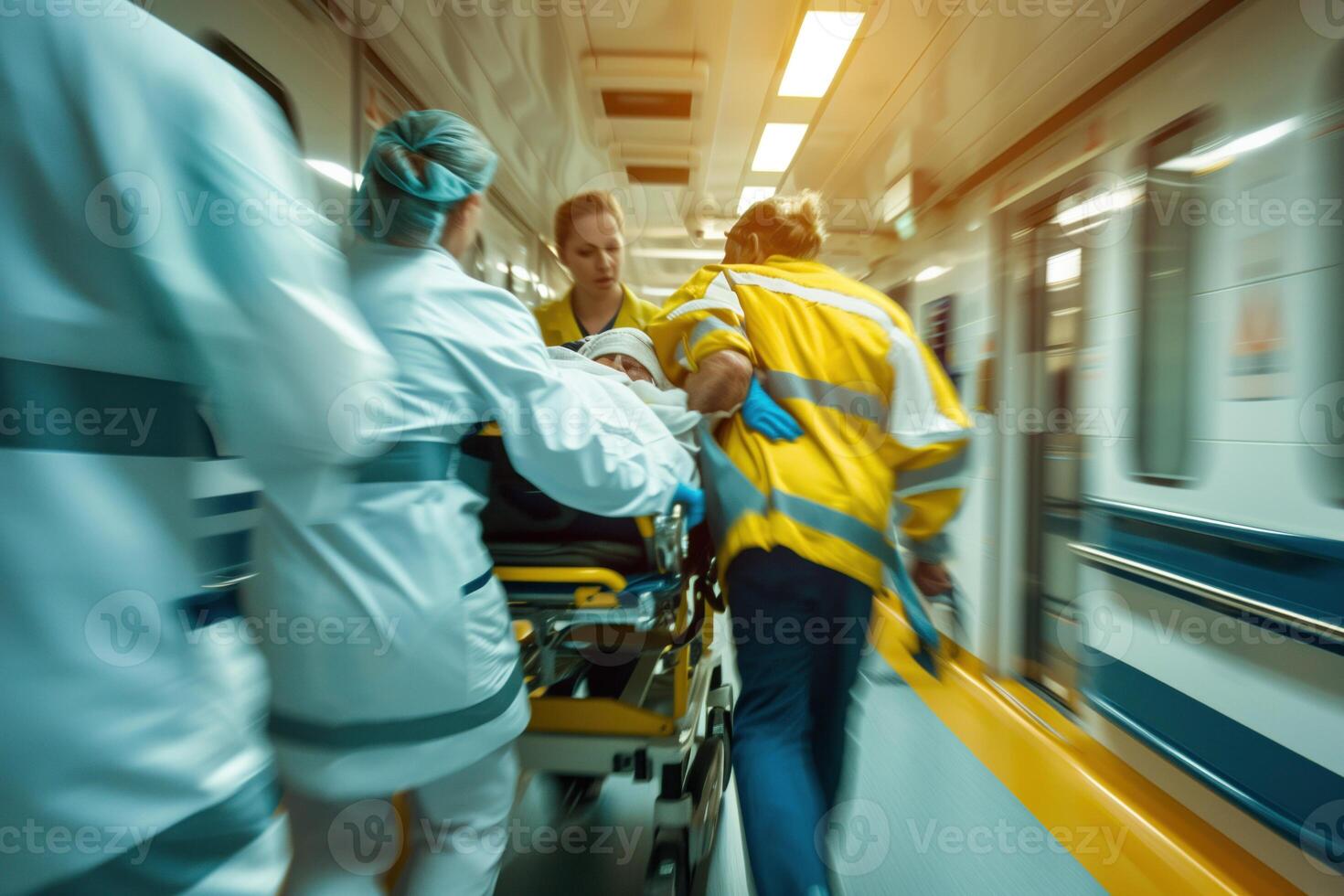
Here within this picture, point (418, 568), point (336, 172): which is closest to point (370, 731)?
point (418, 568)

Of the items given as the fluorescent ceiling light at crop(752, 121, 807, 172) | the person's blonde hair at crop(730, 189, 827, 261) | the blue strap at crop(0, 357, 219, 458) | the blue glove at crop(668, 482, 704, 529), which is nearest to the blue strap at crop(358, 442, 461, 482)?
the blue strap at crop(0, 357, 219, 458)

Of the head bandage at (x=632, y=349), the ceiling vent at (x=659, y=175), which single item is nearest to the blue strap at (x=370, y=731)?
the head bandage at (x=632, y=349)

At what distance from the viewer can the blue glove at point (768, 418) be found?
1.41 meters

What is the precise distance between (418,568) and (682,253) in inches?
212

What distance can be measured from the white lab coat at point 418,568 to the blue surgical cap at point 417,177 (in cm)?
5

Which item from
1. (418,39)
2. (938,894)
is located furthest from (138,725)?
(418,39)

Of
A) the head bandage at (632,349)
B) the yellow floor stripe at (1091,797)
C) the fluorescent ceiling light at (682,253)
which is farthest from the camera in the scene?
the fluorescent ceiling light at (682,253)

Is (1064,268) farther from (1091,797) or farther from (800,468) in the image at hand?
(800,468)

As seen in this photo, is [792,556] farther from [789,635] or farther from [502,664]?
[502,664]

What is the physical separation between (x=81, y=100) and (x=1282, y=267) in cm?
281

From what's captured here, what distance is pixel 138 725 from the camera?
562mm

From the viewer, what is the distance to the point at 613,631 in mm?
1723

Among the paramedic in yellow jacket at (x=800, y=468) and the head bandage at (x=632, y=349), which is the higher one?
the head bandage at (x=632, y=349)

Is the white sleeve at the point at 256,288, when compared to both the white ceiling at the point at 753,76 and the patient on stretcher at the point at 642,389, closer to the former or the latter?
the patient on stretcher at the point at 642,389
